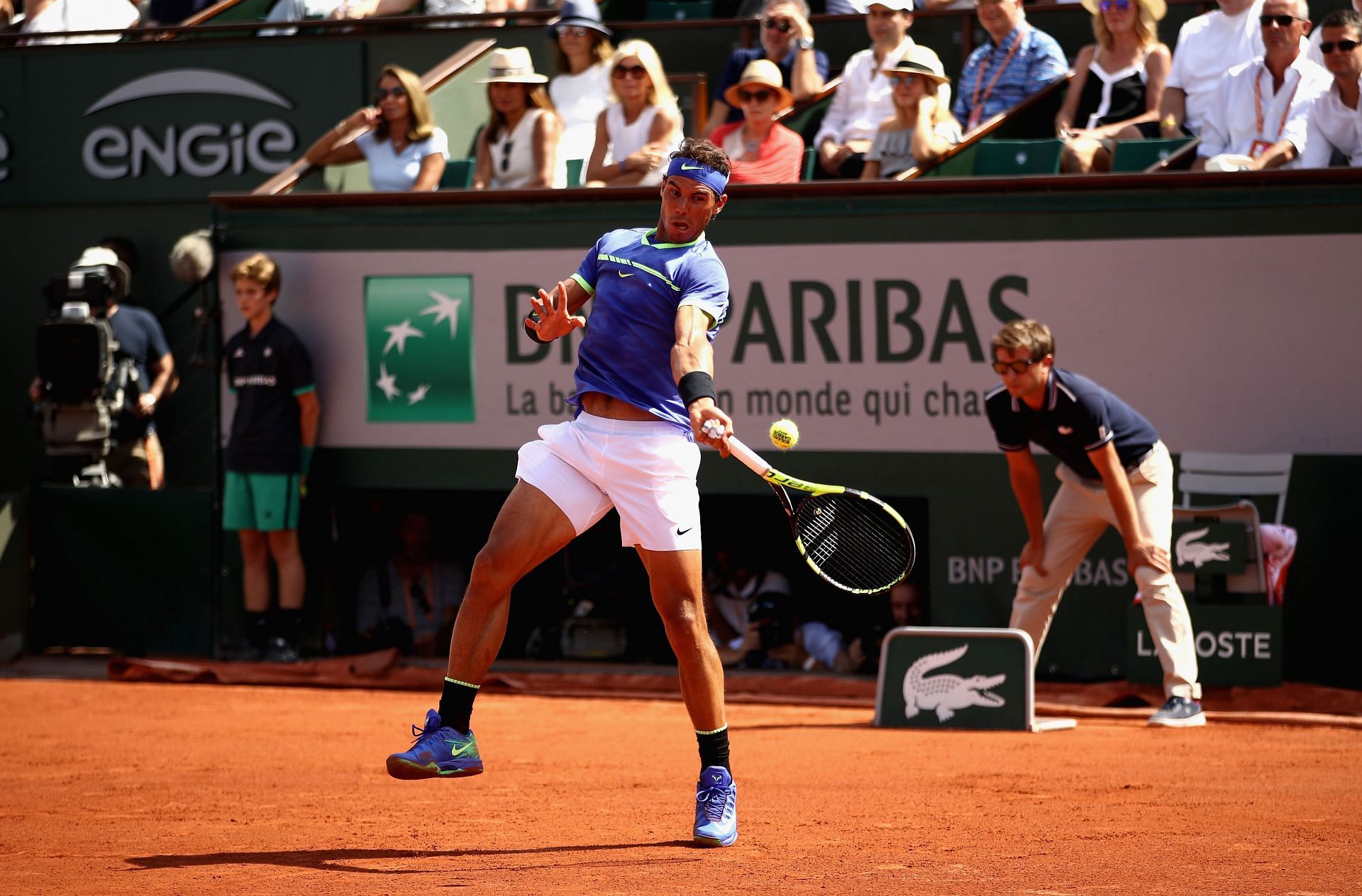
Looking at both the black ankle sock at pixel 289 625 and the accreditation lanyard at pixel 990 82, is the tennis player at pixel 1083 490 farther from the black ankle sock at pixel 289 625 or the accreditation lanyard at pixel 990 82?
the black ankle sock at pixel 289 625

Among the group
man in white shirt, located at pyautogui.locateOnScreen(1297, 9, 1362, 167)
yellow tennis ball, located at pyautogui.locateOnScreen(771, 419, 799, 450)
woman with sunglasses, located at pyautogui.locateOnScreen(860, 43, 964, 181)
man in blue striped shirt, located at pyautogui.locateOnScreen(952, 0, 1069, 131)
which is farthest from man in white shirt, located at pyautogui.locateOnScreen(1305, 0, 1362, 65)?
yellow tennis ball, located at pyautogui.locateOnScreen(771, 419, 799, 450)

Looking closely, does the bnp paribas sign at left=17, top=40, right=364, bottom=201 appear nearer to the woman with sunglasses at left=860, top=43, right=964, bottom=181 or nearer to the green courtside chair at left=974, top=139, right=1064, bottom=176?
the woman with sunglasses at left=860, top=43, right=964, bottom=181

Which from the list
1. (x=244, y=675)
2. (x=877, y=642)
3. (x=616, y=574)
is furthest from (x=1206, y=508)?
(x=244, y=675)

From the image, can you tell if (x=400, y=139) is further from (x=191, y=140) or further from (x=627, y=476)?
(x=627, y=476)

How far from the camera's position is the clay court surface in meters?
5.02

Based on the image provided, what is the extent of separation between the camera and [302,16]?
43.2ft

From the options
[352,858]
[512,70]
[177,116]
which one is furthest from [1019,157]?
[177,116]

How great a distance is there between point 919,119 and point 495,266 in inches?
Result: 99.9

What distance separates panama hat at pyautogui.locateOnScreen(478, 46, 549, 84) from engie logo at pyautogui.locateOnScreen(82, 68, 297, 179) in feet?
8.14

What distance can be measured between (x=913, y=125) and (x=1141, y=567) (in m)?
3.19

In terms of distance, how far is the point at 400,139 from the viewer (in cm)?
1094

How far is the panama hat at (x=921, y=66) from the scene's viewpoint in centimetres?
985

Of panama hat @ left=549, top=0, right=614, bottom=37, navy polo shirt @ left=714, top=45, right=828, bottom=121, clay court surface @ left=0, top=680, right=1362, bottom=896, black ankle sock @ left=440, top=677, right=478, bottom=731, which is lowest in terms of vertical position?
clay court surface @ left=0, top=680, right=1362, bottom=896

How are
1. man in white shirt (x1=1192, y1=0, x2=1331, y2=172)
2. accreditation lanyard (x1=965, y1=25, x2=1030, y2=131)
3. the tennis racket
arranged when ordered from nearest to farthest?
the tennis racket
man in white shirt (x1=1192, y1=0, x2=1331, y2=172)
accreditation lanyard (x1=965, y1=25, x2=1030, y2=131)
